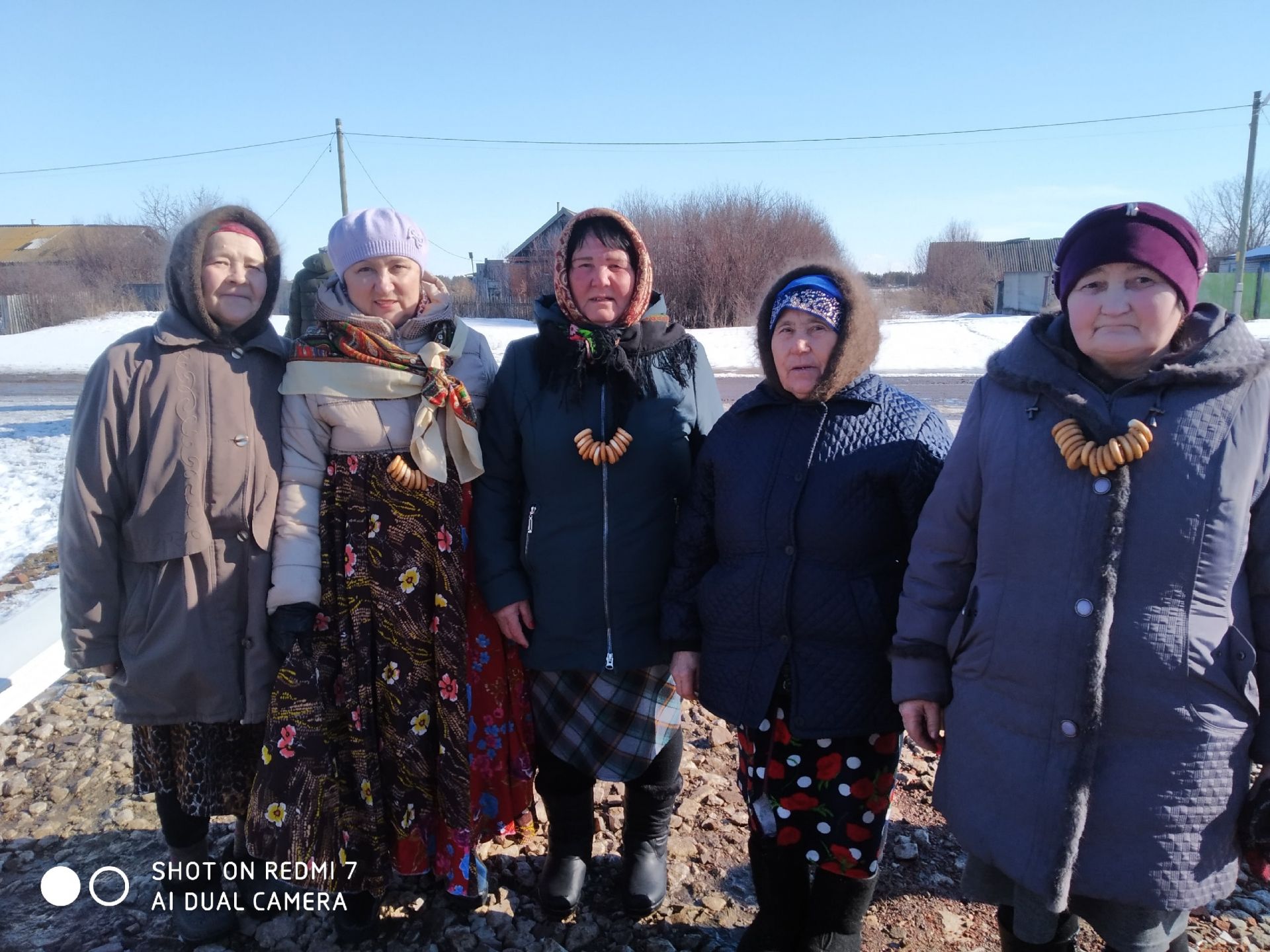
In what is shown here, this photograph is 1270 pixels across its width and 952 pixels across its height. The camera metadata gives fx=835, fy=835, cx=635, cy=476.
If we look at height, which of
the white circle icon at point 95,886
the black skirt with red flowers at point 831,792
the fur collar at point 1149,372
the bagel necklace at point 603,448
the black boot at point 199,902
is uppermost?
the fur collar at point 1149,372

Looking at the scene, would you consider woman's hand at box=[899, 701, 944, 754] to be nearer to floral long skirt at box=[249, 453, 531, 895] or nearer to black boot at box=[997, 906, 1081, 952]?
black boot at box=[997, 906, 1081, 952]

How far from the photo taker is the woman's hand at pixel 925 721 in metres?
1.88

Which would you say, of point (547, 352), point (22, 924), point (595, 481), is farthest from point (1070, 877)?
point (22, 924)

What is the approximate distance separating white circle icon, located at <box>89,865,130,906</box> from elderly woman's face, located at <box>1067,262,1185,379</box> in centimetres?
301

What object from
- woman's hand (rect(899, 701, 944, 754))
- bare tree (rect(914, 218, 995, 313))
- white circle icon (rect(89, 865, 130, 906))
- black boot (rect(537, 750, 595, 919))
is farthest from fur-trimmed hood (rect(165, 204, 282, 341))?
bare tree (rect(914, 218, 995, 313))

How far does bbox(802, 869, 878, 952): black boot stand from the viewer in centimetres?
212

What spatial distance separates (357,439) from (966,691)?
165 centimetres

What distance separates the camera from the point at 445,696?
2338 mm

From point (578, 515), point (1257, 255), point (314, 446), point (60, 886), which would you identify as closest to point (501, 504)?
point (578, 515)

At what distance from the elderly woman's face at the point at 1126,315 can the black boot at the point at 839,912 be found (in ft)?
4.54

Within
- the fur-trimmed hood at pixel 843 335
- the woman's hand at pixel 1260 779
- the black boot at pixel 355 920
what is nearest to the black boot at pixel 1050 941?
the woman's hand at pixel 1260 779

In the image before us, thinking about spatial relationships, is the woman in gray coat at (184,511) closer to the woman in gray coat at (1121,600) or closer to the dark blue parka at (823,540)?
the dark blue parka at (823,540)

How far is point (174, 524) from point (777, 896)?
1851 mm

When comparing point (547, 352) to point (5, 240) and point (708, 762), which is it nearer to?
point (708, 762)
